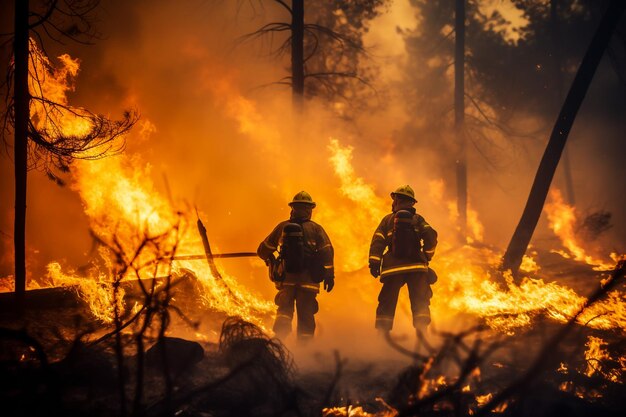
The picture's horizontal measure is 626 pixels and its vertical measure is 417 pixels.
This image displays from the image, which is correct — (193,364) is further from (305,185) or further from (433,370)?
(305,185)

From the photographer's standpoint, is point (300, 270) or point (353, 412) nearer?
point (353, 412)

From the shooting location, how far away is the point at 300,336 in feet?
20.9

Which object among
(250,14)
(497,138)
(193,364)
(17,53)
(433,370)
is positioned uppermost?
(497,138)

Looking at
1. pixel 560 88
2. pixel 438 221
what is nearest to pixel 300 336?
pixel 438 221

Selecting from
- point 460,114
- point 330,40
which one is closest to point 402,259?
point 330,40

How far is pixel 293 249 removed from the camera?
253 inches

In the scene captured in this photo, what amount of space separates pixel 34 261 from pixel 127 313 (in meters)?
4.52

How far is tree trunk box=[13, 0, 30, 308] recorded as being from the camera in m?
6.28

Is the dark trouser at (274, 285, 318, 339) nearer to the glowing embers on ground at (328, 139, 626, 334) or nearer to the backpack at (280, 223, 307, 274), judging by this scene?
the backpack at (280, 223, 307, 274)

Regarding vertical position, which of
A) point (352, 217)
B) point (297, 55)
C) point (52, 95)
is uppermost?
point (297, 55)

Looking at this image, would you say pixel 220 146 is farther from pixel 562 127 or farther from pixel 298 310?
pixel 562 127

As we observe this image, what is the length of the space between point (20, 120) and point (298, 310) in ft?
15.4

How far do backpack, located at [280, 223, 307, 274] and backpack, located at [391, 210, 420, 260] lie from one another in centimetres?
136

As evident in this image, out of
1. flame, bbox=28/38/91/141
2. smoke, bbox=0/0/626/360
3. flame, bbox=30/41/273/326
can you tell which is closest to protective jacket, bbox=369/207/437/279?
smoke, bbox=0/0/626/360
